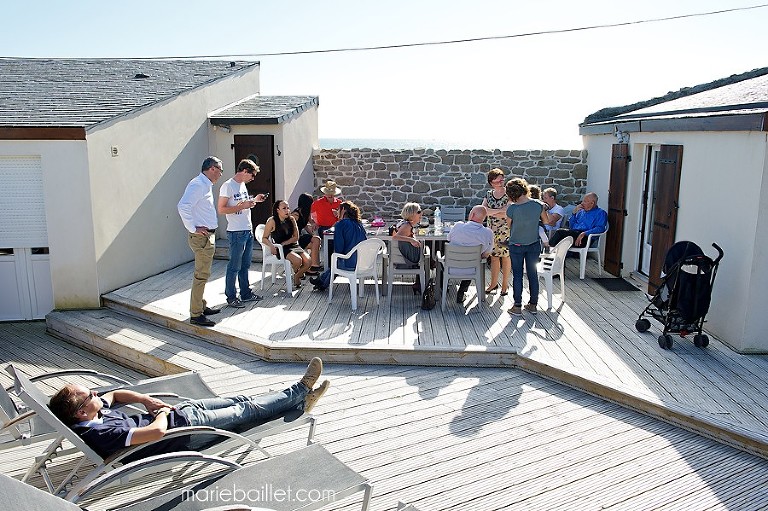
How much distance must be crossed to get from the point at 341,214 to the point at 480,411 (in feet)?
10.2

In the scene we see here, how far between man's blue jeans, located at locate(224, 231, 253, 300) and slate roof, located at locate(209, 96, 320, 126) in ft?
11.6

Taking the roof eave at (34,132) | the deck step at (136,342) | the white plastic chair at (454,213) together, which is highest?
the roof eave at (34,132)

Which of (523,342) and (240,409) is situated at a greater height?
(240,409)

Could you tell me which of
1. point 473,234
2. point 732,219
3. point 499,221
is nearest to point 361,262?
point 473,234

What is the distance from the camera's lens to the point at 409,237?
6723mm

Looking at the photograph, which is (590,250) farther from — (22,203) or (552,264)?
(22,203)

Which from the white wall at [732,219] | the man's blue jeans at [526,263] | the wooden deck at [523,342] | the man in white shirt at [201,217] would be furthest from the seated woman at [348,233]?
the white wall at [732,219]

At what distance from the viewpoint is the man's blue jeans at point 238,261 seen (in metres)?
6.45

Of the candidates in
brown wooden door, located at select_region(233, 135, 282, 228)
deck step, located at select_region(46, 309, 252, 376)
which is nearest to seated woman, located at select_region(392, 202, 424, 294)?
deck step, located at select_region(46, 309, 252, 376)

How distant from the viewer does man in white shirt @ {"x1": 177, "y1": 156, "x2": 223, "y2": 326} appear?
19.0 feet

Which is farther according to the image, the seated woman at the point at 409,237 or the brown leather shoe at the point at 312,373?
the seated woman at the point at 409,237

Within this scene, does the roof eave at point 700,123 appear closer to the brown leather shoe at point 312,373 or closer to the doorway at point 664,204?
the doorway at point 664,204

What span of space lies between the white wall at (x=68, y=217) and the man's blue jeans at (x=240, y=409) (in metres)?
4.27

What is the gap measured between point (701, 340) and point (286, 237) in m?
4.59
